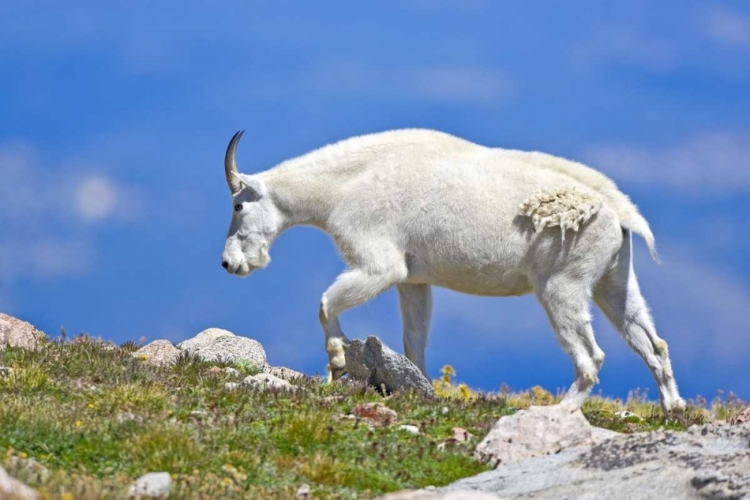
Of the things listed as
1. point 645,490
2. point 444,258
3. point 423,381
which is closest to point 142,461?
point 645,490

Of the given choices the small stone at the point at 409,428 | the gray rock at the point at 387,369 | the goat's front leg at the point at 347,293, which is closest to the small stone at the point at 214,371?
the goat's front leg at the point at 347,293

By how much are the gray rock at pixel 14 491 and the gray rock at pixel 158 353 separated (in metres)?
7.31

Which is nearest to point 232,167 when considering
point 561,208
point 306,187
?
point 306,187

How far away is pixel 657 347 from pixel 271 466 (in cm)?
664

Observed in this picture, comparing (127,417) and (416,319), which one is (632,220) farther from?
(127,417)

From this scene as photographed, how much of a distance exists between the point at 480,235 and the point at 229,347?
520 cm

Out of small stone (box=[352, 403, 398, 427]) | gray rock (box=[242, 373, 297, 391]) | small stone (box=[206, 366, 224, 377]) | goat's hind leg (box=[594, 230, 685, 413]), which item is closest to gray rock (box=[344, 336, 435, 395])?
gray rock (box=[242, 373, 297, 391])

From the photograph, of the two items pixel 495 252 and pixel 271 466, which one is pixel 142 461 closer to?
pixel 271 466

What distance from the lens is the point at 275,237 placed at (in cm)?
1530

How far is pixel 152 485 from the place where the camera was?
25.4 feet

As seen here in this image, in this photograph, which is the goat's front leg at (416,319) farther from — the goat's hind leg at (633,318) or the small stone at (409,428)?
the small stone at (409,428)

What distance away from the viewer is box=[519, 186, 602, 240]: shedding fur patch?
43.3 ft

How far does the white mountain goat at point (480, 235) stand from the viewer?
13.3 m

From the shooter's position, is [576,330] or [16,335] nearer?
[576,330]
